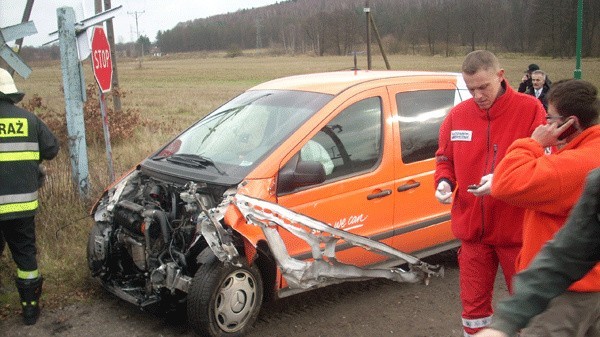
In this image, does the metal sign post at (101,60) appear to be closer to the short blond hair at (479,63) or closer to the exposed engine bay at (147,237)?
the exposed engine bay at (147,237)

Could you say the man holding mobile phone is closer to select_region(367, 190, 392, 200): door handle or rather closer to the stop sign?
select_region(367, 190, 392, 200): door handle

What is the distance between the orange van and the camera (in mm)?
3816

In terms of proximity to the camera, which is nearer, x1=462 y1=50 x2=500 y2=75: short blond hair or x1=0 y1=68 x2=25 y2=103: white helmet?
x1=462 y1=50 x2=500 y2=75: short blond hair

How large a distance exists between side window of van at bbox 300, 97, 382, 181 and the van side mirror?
172 mm

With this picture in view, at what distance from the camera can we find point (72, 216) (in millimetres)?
5891

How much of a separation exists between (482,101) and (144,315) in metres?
2.80

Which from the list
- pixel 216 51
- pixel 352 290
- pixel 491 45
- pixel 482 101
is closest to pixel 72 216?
pixel 352 290

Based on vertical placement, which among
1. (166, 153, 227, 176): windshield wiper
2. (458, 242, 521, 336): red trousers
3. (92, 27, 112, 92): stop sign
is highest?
(92, 27, 112, 92): stop sign

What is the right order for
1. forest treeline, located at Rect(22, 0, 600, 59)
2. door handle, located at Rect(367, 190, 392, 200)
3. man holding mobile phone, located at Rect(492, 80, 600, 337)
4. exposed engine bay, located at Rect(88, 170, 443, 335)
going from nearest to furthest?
man holding mobile phone, located at Rect(492, 80, 600, 337) < exposed engine bay, located at Rect(88, 170, 443, 335) < door handle, located at Rect(367, 190, 392, 200) < forest treeline, located at Rect(22, 0, 600, 59)

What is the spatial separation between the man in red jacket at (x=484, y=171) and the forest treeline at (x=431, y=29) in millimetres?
20352

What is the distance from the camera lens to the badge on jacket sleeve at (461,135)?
3350mm

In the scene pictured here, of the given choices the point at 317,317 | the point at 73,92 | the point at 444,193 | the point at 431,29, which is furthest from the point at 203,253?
the point at 431,29

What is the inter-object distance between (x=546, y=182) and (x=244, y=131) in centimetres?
267

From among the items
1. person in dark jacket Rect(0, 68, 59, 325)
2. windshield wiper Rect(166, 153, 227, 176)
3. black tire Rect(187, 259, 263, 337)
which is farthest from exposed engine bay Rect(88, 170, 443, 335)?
person in dark jacket Rect(0, 68, 59, 325)
